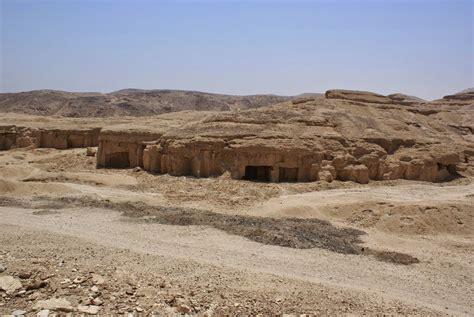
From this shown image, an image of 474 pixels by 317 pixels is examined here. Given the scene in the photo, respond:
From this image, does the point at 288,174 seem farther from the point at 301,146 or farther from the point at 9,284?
the point at 9,284

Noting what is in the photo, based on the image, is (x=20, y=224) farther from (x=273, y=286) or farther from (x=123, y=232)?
(x=273, y=286)

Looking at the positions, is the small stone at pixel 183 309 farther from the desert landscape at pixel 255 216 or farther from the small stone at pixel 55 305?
the small stone at pixel 55 305

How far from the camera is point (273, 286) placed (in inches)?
420

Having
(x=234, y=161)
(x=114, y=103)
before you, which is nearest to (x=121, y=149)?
(x=234, y=161)

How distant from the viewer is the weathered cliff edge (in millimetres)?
24469

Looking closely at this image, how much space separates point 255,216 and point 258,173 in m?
6.64

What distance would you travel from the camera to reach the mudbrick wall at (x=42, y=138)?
38.5 meters

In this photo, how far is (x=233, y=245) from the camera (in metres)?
14.9

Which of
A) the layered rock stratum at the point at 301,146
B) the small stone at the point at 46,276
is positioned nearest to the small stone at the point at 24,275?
the small stone at the point at 46,276

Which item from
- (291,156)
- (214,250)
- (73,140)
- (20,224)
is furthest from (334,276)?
(73,140)

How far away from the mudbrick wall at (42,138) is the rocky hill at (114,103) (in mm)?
34200

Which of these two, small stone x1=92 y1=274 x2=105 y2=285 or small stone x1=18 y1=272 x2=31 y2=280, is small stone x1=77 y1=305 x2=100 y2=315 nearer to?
small stone x1=92 y1=274 x2=105 y2=285

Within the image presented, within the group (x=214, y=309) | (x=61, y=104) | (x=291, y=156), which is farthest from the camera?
(x=61, y=104)

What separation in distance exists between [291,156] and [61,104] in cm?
7134
